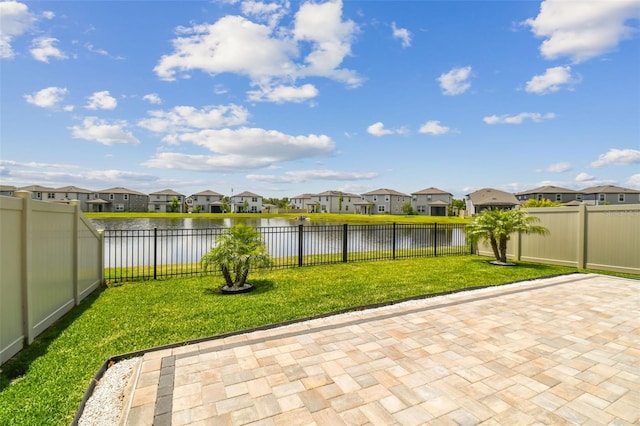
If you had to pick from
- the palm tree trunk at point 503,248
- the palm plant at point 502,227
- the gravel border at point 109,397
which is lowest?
the gravel border at point 109,397

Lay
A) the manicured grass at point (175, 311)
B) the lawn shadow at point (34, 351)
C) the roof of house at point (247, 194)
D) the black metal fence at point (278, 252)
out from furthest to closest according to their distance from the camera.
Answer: the roof of house at point (247, 194) < the black metal fence at point (278, 252) < the lawn shadow at point (34, 351) < the manicured grass at point (175, 311)

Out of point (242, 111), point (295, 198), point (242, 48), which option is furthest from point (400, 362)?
point (295, 198)

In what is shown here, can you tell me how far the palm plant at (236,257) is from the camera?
636 centimetres

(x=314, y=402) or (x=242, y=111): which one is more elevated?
(x=242, y=111)

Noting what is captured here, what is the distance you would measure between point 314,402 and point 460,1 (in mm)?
10566

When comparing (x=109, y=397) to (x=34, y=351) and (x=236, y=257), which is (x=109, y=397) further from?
(x=236, y=257)

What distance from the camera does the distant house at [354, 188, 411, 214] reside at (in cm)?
6569

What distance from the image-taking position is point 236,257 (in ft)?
20.9

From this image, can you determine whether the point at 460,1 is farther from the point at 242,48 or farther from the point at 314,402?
the point at 314,402

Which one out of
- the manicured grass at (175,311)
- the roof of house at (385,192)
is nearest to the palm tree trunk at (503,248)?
the manicured grass at (175,311)

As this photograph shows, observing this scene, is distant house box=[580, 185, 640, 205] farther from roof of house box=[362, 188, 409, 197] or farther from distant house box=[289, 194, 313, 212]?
distant house box=[289, 194, 313, 212]

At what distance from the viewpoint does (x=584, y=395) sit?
2.84 m

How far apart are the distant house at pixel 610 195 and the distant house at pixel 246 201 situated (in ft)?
216

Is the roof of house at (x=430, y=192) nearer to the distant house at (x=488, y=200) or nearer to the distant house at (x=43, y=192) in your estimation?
the distant house at (x=488, y=200)
